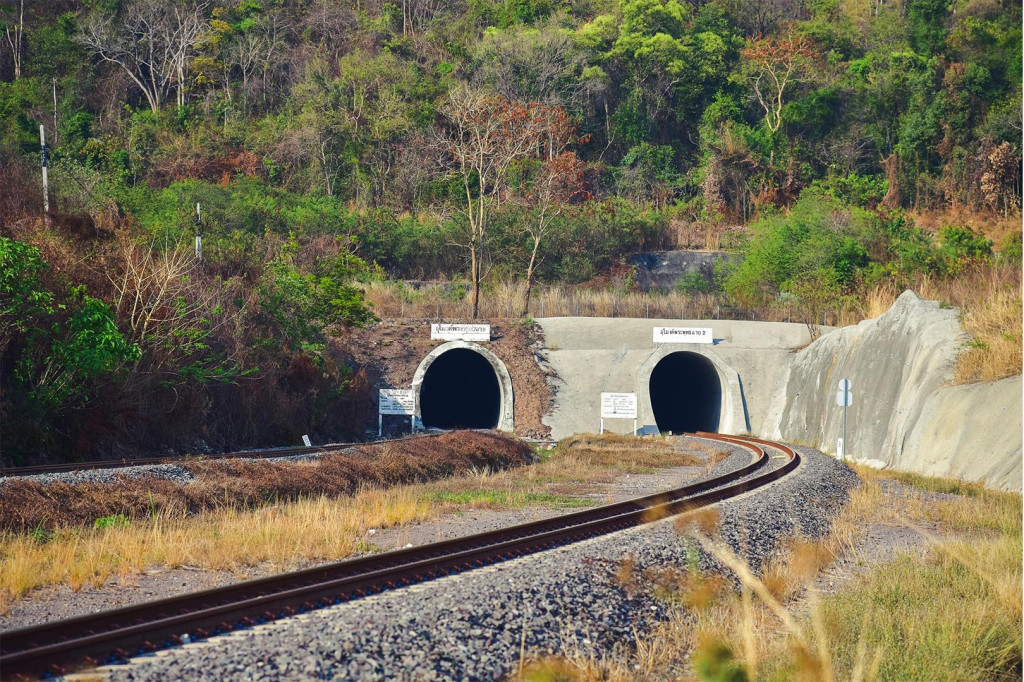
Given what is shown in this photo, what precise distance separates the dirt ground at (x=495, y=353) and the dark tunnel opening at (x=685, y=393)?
5.92 metres

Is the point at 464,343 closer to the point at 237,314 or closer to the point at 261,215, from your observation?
the point at 237,314

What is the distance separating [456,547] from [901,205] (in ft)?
197

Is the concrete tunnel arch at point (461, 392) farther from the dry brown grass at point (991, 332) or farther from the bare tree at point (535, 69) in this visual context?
the bare tree at point (535, 69)

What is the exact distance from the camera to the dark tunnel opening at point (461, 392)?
44875mm

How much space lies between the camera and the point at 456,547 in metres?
12.0

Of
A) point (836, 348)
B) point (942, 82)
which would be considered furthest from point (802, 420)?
point (942, 82)

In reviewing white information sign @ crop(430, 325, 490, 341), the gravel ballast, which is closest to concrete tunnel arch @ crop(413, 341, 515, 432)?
white information sign @ crop(430, 325, 490, 341)

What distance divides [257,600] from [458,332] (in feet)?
105

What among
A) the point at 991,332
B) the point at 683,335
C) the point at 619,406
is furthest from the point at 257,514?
the point at 683,335

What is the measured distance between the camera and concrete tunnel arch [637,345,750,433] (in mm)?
38969

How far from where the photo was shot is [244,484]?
17.3 meters

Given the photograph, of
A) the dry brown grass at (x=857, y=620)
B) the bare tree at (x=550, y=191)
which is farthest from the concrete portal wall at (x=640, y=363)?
the dry brown grass at (x=857, y=620)

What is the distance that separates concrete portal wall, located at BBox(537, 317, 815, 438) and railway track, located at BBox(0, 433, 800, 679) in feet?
79.8

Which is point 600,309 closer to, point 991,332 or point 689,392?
point 689,392
